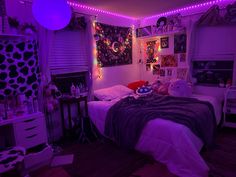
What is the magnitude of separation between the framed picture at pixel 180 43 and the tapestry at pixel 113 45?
3.63 feet

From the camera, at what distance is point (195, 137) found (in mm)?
2369

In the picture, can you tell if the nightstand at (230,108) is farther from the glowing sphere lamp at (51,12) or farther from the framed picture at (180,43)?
the glowing sphere lamp at (51,12)

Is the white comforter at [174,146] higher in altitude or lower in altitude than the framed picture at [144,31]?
lower

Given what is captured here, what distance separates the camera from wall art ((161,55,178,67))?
13.8ft

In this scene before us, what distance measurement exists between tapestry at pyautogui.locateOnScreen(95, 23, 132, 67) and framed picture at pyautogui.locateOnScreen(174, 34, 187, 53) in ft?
3.63

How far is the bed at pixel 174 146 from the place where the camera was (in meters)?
2.12

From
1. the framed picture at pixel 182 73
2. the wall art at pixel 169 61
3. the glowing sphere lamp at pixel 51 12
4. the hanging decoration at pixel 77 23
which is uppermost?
the hanging decoration at pixel 77 23

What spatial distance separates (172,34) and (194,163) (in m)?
2.89

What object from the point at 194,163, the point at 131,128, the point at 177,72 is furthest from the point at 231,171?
the point at 177,72

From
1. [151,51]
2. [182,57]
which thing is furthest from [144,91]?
[151,51]

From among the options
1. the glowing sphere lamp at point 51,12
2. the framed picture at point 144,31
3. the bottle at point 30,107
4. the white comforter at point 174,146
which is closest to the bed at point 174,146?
the white comforter at point 174,146

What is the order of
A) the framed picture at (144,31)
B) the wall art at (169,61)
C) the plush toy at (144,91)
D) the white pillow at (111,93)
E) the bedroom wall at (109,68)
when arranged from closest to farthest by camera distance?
the bedroom wall at (109,68), the white pillow at (111,93), the plush toy at (144,91), the wall art at (169,61), the framed picture at (144,31)

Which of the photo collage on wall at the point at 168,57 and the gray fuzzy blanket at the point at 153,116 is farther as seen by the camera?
the photo collage on wall at the point at 168,57

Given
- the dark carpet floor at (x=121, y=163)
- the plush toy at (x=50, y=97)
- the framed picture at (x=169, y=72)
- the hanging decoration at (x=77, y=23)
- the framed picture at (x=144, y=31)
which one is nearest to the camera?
the dark carpet floor at (x=121, y=163)
